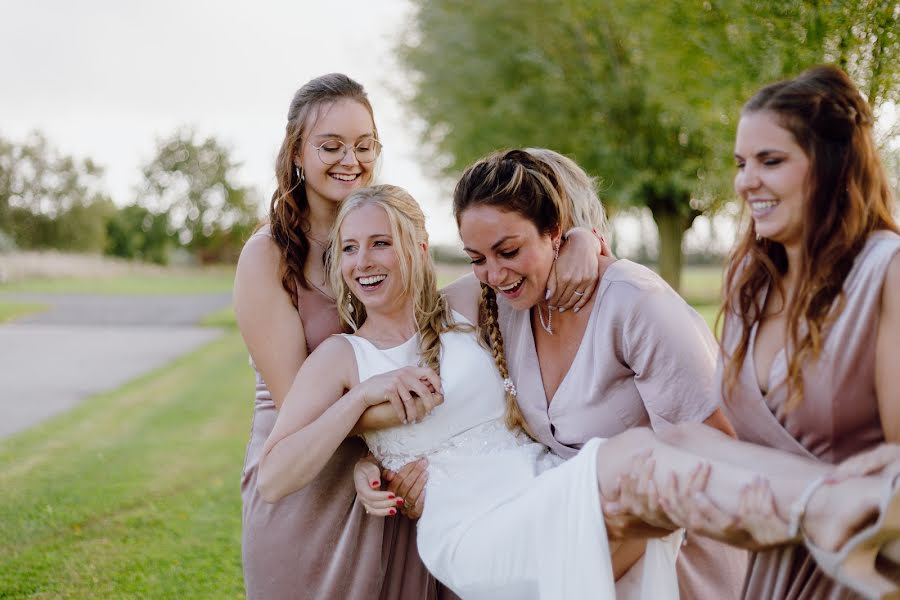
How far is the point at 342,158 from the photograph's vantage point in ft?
11.6

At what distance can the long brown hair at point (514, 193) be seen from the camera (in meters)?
2.99

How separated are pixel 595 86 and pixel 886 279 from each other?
17.4 meters

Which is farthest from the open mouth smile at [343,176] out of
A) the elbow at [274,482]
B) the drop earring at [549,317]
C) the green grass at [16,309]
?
the green grass at [16,309]

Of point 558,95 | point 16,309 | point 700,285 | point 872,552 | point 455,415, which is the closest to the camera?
point 872,552

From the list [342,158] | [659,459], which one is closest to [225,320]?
[342,158]

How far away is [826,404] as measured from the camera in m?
2.26

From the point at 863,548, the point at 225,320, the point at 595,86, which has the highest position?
the point at 595,86

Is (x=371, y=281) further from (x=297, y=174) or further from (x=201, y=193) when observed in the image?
(x=201, y=193)

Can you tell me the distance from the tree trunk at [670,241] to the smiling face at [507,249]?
18.8 metres

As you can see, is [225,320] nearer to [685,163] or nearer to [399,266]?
[685,163]

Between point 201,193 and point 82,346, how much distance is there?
141 ft

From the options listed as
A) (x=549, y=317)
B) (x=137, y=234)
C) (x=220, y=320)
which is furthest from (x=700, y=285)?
(x=137, y=234)

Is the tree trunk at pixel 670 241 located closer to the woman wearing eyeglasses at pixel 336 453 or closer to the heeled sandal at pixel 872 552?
the woman wearing eyeglasses at pixel 336 453

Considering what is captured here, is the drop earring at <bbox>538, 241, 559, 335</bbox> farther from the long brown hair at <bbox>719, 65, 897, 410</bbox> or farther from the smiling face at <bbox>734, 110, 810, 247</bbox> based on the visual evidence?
the long brown hair at <bbox>719, 65, 897, 410</bbox>
